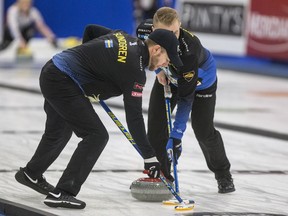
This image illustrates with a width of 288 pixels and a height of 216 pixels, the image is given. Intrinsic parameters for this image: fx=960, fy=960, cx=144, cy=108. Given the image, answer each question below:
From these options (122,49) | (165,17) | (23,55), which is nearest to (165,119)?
(165,17)

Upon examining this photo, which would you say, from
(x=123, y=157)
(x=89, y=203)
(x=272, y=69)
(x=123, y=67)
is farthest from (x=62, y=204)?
(x=272, y=69)

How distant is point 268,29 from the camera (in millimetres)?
18578

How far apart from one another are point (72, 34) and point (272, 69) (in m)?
5.03

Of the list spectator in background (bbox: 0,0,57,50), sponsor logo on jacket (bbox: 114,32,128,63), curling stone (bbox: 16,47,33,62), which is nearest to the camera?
sponsor logo on jacket (bbox: 114,32,128,63)

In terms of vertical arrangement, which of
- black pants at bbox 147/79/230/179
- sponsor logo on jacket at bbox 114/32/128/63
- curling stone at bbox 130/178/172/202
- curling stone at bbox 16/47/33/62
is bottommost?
curling stone at bbox 16/47/33/62

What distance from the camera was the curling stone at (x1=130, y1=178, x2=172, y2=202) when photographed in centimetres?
732

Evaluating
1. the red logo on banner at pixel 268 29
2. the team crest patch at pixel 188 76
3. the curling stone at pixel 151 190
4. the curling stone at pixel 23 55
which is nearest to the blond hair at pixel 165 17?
the team crest patch at pixel 188 76

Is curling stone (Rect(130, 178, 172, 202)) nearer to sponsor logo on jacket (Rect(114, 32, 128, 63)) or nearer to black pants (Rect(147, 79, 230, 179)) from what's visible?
black pants (Rect(147, 79, 230, 179))

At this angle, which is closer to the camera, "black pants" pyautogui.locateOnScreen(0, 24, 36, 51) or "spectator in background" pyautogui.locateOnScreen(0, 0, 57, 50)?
"spectator in background" pyautogui.locateOnScreen(0, 0, 57, 50)

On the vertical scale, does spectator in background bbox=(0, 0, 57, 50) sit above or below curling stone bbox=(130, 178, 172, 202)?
below

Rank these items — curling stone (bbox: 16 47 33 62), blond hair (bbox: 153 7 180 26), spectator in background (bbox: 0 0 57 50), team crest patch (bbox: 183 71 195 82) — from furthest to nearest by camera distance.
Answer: spectator in background (bbox: 0 0 57 50) → curling stone (bbox: 16 47 33 62) → team crest patch (bbox: 183 71 195 82) → blond hair (bbox: 153 7 180 26)

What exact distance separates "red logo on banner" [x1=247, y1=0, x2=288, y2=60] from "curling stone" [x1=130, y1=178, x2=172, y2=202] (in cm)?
1121

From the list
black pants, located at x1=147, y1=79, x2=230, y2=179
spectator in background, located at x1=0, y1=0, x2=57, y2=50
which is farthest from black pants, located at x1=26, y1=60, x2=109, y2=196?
spectator in background, located at x1=0, y1=0, x2=57, y2=50

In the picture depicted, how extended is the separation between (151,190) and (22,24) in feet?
41.7
